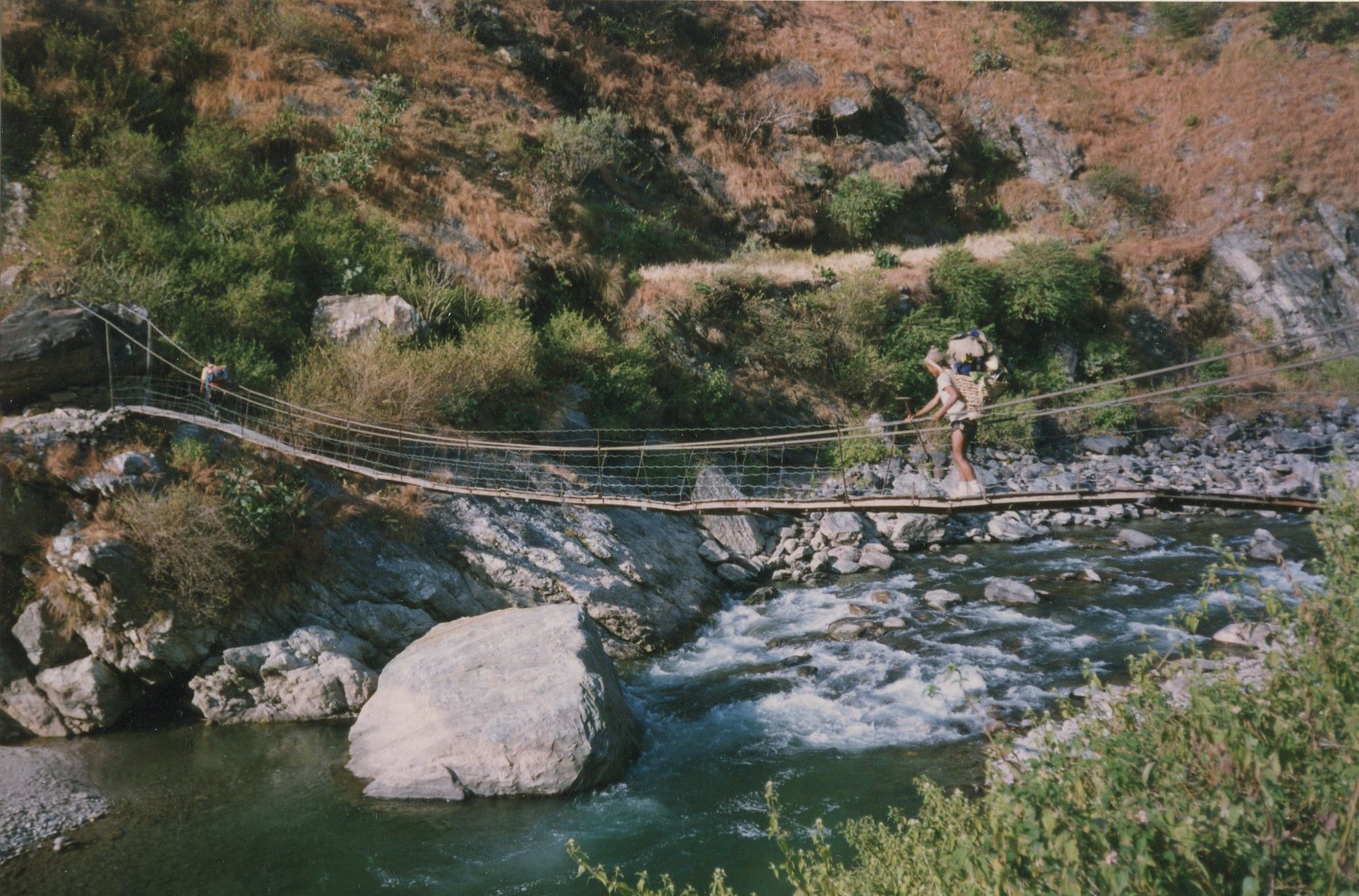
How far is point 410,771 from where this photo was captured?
21.5 feet

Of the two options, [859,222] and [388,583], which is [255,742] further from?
[859,222]

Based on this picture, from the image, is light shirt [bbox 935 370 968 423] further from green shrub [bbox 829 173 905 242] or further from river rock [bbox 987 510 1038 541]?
green shrub [bbox 829 173 905 242]

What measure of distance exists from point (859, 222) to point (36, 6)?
61.0ft

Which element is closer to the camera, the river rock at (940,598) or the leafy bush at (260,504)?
the leafy bush at (260,504)

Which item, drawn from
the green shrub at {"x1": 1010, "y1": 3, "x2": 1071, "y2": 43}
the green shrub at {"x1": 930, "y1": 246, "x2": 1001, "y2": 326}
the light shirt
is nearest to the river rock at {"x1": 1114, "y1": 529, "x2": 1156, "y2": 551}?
the green shrub at {"x1": 930, "y1": 246, "x2": 1001, "y2": 326}

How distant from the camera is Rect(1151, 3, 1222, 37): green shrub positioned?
2973 cm

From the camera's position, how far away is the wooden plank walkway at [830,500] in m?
5.68

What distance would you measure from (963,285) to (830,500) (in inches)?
533

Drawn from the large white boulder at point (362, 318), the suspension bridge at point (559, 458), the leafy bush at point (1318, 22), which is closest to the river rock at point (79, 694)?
the suspension bridge at point (559, 458)

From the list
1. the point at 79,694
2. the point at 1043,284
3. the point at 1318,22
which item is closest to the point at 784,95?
the point at 1043,284

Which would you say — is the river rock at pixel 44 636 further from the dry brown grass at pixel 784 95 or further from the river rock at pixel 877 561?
the river rock at pixel 877 561

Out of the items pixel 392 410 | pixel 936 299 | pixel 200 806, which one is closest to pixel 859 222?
Answer: pixel 936 299

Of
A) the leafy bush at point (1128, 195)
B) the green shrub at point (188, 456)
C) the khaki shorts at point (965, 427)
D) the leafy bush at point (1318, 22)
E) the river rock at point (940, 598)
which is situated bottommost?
the river rock at point (940, 598)

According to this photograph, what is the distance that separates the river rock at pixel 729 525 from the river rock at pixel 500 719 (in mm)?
4819
